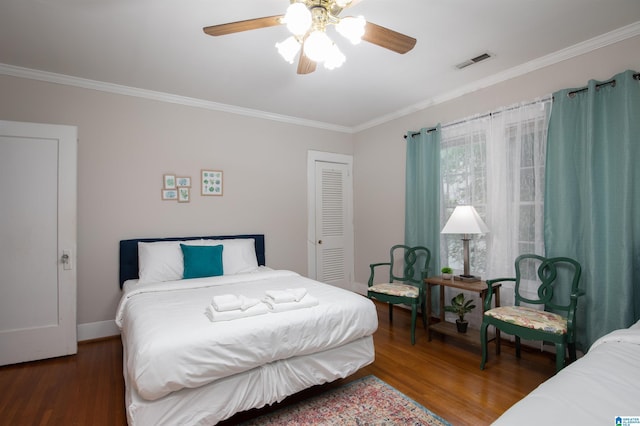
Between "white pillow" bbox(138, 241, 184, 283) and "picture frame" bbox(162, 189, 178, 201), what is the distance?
0.58 meters

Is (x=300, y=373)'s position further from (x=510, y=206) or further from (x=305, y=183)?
(x=305, y=183)

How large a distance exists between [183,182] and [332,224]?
227 cm

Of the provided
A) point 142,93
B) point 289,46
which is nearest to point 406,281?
point 289,46

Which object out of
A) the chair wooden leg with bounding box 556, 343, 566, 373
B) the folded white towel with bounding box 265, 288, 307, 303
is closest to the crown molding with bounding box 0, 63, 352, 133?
the folded white towel with bounding box 265, 288, 307, 303

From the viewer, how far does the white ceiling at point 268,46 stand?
2176mm

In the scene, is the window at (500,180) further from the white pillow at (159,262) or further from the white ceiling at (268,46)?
the white pillow at (159,262)

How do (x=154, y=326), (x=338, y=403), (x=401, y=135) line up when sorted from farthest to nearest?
(x=401, y=135) < (x=338, y=403) < (x=154, y=326)

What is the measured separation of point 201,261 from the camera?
10.9 ft

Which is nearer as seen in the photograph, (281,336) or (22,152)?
(281,336)

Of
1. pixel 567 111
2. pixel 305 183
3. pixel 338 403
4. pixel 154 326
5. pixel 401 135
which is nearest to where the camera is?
pixel 154 326

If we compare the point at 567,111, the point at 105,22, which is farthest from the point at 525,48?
the point at 105,22

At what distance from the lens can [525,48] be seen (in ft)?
8.94

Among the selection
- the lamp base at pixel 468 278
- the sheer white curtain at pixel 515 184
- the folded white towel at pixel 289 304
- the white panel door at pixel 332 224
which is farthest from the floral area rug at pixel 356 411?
the white panel door at pixel 332 224

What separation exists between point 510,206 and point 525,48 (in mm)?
1423
